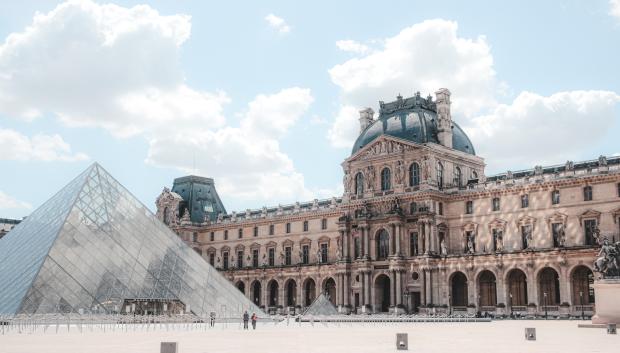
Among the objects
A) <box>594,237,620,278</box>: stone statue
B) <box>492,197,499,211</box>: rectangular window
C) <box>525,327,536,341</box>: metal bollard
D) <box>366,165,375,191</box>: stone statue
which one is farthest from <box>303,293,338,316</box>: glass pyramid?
<box>525,327,536,341</box>: metal bollard

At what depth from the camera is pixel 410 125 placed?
68562mm

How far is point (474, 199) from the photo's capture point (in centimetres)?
6462

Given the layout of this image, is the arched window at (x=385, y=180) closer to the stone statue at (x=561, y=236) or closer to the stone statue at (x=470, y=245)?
the stone statue at (x=470, y=245)

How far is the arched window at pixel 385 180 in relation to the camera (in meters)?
68.6

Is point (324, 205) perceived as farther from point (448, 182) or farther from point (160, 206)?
point (160, 206)

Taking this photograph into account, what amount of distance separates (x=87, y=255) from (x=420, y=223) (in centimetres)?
3172

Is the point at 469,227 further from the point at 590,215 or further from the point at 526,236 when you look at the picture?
the point at 590,215

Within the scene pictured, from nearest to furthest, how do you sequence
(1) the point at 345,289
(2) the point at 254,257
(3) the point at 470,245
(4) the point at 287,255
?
1. (3) the point at 470,245
2. (1) the point at 345,289
3. (4) the point at 287,255
4. (2) the point at 254,257

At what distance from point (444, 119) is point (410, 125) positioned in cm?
313

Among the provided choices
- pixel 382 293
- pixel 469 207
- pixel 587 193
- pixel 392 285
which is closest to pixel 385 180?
pixel 469 207

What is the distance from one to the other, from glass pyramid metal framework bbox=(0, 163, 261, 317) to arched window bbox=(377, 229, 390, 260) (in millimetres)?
22991

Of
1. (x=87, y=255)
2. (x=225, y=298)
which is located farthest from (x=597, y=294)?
(x=87, y=255)

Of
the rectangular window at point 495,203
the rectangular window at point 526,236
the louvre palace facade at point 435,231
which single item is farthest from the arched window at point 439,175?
the rectangular window at point 526,236

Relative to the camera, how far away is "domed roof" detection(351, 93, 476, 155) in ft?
223
